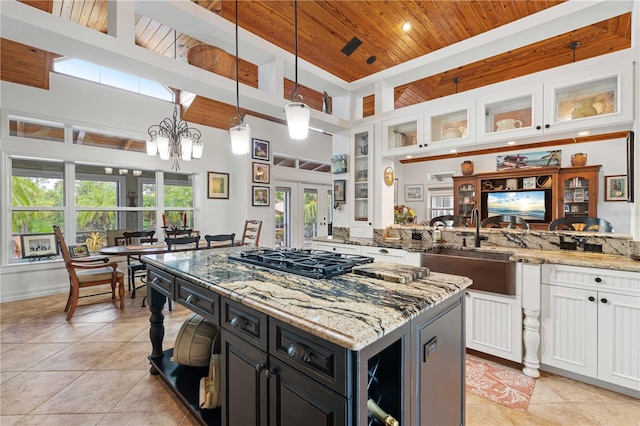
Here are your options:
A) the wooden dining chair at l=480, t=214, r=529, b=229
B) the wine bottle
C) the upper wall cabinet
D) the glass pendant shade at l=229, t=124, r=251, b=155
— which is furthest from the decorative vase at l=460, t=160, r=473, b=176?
the wine bottle

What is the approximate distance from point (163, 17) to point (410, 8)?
88.9 inches

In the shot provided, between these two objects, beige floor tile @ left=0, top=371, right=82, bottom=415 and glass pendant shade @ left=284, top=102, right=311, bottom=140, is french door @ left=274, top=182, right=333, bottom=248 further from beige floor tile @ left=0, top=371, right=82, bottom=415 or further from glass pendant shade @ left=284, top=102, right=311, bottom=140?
glass pendant shade @ left=284, top=102, right=311, bottom=140

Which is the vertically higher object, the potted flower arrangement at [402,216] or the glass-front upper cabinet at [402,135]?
the glass-front upper cabinet at [402,135]

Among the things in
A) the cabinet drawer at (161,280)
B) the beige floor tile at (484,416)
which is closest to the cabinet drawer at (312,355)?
the cabinet drawer at (161,280)

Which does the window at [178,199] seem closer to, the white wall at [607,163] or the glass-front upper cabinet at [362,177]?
the glass-front upper cabinet at [362,177]

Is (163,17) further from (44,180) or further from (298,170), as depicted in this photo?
(298,170)

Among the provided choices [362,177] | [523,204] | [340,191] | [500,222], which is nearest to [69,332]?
[340,191]

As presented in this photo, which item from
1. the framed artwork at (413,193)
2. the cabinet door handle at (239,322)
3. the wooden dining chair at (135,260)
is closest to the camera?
the cabinet door handle at (239,322)

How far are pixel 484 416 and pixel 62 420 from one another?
252 cm

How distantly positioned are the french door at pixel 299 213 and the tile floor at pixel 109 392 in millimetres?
4010

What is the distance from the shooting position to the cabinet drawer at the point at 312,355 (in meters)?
0.84

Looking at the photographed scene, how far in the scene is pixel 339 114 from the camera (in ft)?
13.0

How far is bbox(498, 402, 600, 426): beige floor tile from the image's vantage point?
169 centimetres

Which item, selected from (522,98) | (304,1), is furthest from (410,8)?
(522,98)
